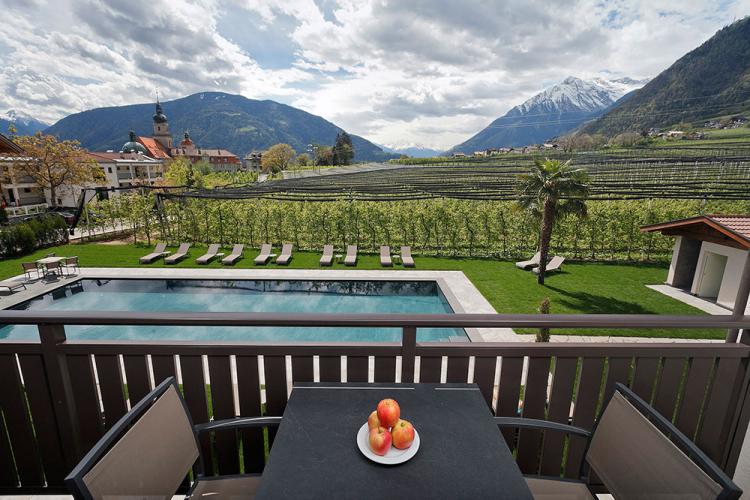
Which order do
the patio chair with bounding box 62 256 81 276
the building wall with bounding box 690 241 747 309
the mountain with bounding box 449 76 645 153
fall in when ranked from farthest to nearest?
the mountain with bounding box 449 76 645 153 → the patio chair with bounding box 62 256 81 276 → the building wall with bounding box 690 241 747 309

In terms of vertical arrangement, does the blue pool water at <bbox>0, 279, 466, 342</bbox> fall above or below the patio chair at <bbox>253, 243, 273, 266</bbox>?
below

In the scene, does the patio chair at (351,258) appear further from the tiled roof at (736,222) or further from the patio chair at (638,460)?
the patio chair at (638,460)

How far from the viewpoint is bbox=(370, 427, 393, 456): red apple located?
1053mm

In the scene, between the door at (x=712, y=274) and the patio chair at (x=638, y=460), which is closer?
the patio chair at (x=638, y=460)

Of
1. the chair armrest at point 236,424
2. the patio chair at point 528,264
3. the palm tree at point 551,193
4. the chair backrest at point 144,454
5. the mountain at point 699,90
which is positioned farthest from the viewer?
the mountain at point 699,90

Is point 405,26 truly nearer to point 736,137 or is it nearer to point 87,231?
point 87,231

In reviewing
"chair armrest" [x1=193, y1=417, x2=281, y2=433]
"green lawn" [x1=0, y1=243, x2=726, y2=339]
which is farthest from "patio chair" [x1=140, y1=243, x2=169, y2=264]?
"chair armrest" [x1=193, y1=417, x2=281, y2=433]

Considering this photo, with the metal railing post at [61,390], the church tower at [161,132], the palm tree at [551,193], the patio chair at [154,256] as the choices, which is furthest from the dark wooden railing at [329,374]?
the church tower at [161,132]

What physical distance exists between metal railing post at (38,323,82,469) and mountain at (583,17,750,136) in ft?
175

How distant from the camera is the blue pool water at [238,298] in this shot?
435 inches

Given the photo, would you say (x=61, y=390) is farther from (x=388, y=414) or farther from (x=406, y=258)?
(x=406, y=258)

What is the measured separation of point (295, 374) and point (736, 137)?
45278mm

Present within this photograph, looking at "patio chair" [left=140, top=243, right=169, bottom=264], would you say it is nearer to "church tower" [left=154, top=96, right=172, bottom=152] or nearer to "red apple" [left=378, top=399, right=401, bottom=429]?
"red apple" [left=378, top=399, right=401, bottom=429]

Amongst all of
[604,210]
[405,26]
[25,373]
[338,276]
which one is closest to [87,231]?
[338,276]
